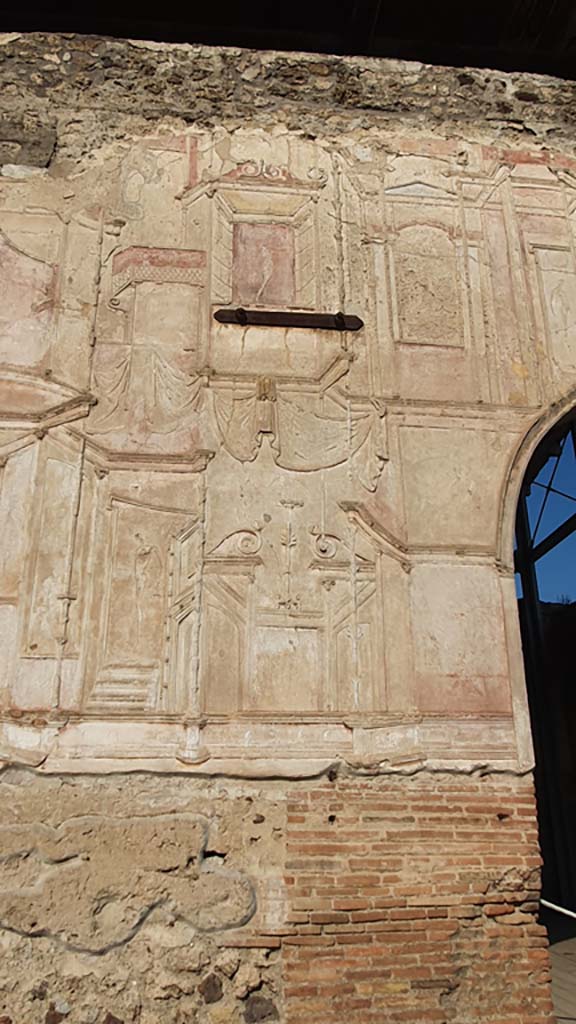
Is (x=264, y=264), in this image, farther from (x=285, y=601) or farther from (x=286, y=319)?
(x=285, y=601)

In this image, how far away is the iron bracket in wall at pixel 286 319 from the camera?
471 cm

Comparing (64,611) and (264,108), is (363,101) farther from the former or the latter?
(64,611)

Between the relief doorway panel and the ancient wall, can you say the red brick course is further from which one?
the relief doorway panel

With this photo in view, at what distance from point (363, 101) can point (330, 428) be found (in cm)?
224

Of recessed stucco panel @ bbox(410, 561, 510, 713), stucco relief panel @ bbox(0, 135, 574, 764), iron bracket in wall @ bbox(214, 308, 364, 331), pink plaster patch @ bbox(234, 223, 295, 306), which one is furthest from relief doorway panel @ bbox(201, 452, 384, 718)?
pink plaster patch @ bbox(234, 223, 295, 306)

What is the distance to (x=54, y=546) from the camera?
13.6ft

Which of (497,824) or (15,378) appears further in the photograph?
(15,378)

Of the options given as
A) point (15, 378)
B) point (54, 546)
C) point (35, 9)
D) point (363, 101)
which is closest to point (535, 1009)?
point (54, 546)

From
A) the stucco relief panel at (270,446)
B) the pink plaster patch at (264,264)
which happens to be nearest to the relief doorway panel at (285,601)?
the stucco relief panel at (270,446)

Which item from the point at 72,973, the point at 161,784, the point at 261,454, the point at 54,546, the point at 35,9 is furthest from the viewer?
the point at 35,9

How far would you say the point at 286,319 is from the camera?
15.6 ft

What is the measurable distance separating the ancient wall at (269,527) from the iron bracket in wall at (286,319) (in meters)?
0.05

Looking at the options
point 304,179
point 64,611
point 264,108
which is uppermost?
point 264,108

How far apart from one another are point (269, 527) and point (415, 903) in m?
1.78
